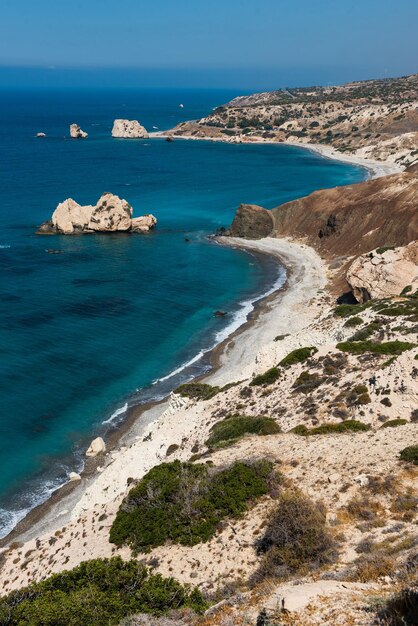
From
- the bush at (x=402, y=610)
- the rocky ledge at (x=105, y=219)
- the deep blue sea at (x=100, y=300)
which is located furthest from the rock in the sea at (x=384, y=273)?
the rocky ledge at (x=105, y=219)

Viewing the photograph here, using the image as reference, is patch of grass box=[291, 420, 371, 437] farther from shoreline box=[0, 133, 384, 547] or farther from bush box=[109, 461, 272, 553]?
shoreline box=[0, 133, 384, 547]

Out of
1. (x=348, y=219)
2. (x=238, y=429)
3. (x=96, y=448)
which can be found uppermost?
(x=348, y=219)

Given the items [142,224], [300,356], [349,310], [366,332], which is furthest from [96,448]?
[142,224]

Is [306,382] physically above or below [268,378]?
above

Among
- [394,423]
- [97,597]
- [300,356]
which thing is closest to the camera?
[97,597]

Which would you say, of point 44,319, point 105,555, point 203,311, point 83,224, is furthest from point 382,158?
point 105,555

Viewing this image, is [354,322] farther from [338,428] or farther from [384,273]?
[338,428]

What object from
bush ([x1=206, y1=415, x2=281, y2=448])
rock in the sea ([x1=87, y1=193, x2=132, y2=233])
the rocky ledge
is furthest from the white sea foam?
rock in the sea ([x1=87, y1=193, x2=132, y2=233])
